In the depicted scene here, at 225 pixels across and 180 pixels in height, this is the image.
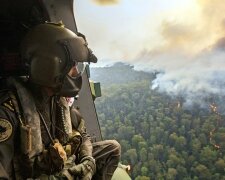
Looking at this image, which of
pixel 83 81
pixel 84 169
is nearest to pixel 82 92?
pixel 83 81

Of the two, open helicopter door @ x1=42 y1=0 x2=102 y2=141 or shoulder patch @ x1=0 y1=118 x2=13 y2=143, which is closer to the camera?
shoulder patch @ x1=0 y1=118 x2=13 y2=143

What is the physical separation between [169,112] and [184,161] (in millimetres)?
881

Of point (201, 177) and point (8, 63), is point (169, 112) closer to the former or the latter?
point (201, 177)

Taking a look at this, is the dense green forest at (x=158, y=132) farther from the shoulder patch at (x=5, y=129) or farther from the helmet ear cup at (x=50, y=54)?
the shoulder patch at (x=5, y=129)

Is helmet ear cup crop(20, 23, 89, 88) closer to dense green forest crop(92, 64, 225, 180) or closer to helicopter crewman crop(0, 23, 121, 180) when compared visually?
helicopter crewman crop(0, 23, 121, 180)

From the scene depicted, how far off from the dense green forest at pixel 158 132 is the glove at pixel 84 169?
3988 mm

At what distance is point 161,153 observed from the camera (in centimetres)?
601

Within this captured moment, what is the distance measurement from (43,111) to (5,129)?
12.1 inches

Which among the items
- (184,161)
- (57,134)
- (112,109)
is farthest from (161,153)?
(57,134)

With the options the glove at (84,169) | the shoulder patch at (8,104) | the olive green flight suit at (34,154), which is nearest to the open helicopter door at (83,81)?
the olive green flight suit at (34,154)

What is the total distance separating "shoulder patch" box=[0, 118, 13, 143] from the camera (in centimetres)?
135

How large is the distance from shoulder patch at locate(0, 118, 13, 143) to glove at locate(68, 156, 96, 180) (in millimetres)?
319

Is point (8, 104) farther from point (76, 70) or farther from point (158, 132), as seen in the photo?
point (158, 132)

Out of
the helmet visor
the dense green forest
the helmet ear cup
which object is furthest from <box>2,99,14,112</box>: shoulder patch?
the dense green forest
